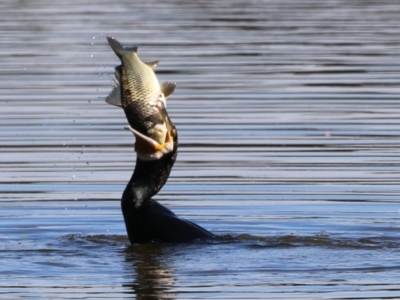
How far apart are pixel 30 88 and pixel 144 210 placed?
8.56 meters

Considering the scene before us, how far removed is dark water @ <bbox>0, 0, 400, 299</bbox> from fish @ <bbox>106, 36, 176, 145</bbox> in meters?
0.97

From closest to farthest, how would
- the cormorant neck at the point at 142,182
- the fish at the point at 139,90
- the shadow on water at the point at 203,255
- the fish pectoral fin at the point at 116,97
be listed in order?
the shadow on water at the point at 203,255, the fish at the point at 139,90, the fish pectoral fin at the point at 116,97, the cormorant neck at the point at 142,182

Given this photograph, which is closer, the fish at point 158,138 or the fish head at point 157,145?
the fish at point 158,138

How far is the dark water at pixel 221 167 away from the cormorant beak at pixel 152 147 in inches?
25.7

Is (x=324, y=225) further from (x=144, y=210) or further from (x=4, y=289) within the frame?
(x=4, y=289)

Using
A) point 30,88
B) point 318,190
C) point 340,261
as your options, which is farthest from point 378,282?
point 30,88

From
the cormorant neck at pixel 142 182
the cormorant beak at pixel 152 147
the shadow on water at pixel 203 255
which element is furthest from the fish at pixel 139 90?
the shadow on water at pixel 203 255

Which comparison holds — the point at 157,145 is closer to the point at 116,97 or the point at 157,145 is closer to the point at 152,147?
the point at 152,147

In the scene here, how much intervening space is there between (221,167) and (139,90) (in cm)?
404

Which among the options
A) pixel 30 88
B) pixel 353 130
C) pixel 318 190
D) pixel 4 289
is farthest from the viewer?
pixel 30 88

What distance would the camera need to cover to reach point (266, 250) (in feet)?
31.7

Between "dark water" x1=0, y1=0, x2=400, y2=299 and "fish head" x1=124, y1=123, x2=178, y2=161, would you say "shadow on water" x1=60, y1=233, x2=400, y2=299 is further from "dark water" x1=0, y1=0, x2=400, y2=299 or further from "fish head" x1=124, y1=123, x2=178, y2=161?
"fish head" x1=124, y1=123, x2=178, y2=161

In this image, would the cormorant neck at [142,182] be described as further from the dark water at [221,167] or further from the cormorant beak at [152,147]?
the dark water at [221,167]

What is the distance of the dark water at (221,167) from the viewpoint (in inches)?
352
